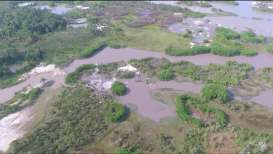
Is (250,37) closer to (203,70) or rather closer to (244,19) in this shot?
(244,19)

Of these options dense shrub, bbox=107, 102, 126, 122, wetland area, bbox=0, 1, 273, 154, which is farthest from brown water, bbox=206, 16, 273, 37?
dense shrub, bbox=107, 102, 126, 122

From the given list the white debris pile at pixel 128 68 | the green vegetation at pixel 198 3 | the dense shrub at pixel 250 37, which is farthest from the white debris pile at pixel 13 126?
the green vegetation at pixel 198 3

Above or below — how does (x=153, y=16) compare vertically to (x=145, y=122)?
above

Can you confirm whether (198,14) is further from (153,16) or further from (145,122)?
(145,122)

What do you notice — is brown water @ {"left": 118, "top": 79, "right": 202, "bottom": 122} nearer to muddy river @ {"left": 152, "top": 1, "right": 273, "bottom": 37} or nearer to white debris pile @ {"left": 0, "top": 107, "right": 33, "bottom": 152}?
white debris pile @ {"left": 0, "top": 107, "right": 33, "bottom": 152}

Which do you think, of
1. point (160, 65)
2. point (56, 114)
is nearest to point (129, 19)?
point (160, 65)

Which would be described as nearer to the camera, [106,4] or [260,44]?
[260,44]
